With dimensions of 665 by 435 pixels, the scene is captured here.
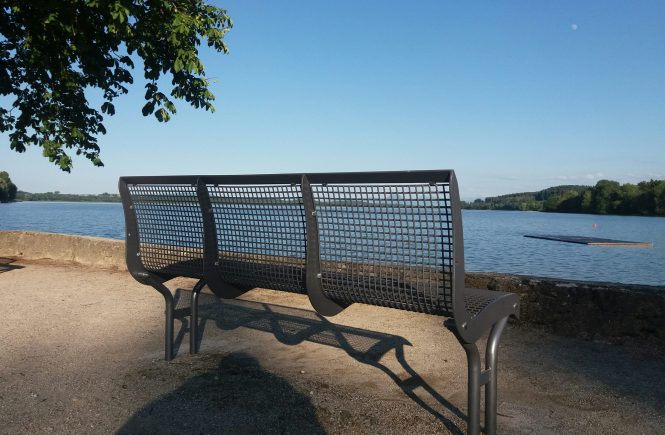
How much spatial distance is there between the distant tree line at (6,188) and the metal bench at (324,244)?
7309 cm

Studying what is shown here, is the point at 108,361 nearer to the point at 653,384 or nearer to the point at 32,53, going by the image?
the point at 653,384

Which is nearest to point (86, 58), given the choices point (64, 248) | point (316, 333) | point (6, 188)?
point (64, 248)

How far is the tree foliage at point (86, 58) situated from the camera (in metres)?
8.10

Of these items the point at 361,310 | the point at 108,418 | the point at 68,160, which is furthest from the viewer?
the point at 68,160

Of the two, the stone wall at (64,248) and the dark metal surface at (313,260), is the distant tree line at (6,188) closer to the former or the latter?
the stone wall at (64,248)

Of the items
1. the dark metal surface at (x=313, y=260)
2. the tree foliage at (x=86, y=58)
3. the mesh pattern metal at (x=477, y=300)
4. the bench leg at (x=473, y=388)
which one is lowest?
the bench leg at (x=473, y=388)

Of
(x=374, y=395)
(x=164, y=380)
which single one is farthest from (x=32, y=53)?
(x=374, y=395)

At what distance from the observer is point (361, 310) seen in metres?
5.85

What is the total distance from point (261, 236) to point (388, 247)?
1.02m

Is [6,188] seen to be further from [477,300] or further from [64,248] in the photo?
[477,300]

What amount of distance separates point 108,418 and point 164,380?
0.62m

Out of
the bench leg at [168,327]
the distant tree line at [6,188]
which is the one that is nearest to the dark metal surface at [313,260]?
the bench leg at [168,327]

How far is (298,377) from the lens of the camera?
12.1 ft

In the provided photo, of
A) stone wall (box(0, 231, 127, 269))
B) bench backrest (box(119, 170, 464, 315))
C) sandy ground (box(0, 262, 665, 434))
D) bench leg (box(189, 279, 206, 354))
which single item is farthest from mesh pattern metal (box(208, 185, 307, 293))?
stone wall (box(0, 231, 127, 269))
